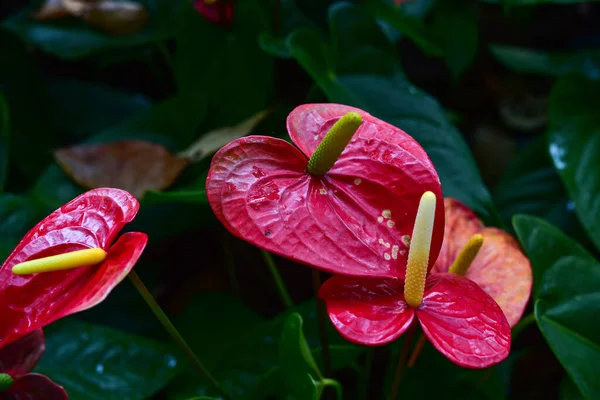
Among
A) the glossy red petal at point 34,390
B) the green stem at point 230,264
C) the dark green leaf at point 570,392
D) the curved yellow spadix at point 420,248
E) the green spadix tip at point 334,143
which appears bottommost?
the green stem at point 230,264

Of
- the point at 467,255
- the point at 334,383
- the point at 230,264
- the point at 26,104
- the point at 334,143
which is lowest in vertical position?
the point at 230,264

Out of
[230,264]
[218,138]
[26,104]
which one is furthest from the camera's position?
[26,104]

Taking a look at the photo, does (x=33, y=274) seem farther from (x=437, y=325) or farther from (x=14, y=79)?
(x=14, y=79)

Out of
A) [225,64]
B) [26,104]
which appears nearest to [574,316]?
[225,64]

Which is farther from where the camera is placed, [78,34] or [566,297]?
[78,34]

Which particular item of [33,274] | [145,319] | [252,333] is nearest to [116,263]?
[33,274]

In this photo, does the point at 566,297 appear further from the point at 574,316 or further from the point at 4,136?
the point at 4,136

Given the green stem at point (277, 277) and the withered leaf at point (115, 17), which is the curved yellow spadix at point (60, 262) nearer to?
the green stem at point (277, 277)

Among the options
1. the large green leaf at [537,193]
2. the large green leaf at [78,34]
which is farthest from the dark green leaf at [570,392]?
the large green leaf at [78,34]
